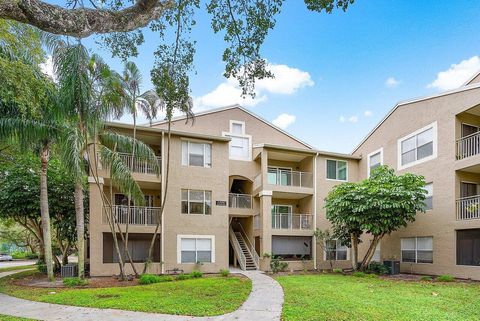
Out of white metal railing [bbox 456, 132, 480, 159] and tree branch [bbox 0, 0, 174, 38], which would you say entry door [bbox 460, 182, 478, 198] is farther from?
tree branch [bbox 0, 0, 174, 38]

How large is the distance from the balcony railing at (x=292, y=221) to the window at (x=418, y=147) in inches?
253

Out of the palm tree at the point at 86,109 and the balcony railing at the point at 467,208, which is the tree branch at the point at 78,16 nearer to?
the palm tree at the point at 86,109

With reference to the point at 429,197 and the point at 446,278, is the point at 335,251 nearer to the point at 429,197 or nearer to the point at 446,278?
the point at 429,197

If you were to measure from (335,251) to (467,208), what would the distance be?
8.47 m

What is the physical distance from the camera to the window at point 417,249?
690 inches

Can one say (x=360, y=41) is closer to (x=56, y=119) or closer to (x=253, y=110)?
(x=253, y=110)

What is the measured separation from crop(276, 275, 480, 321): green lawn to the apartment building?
4275 millimetres

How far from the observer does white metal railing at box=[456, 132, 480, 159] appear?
15.6 metres

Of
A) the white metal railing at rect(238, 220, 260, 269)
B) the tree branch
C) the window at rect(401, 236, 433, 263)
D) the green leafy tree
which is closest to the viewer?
the tree branch

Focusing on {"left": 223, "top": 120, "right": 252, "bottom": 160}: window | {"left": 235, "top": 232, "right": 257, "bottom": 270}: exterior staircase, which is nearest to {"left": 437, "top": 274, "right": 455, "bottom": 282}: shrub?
{"left": 235, "top": 232, "right": 257, "bottom": 270}: exterior staircase

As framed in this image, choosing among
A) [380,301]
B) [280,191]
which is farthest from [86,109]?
[380,301]

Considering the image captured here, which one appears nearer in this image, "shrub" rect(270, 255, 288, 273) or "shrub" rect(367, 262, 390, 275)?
"shrub" rect(367, 262, 390, 275)

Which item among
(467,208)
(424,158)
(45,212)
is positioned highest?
(424,158)

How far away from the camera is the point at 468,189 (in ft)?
55.5
